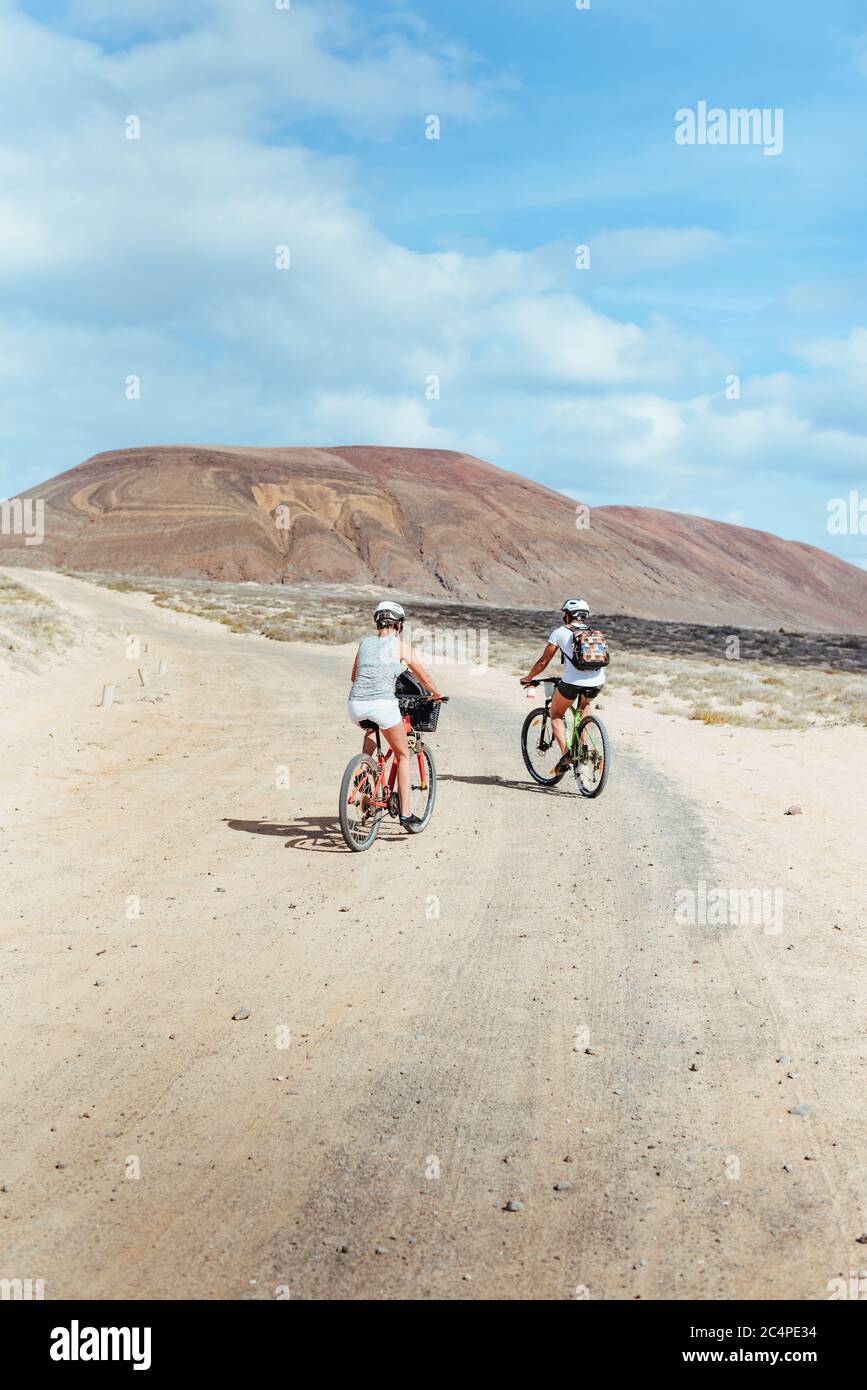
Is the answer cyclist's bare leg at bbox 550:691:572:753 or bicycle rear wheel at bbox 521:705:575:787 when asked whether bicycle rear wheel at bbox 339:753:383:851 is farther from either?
bicycle rear wheel at bbox 521:705:575:787

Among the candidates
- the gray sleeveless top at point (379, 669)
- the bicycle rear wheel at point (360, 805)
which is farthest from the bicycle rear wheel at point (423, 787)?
the gray sleeveless top at point (379, 669)

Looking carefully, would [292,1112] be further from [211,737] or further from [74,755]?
[211,737]

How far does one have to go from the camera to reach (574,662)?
11562 mm

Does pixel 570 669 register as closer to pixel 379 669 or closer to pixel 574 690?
pixel 574 690

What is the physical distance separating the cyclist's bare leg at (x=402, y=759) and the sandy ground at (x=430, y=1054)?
0.43 metres

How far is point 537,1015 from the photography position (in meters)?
5.84

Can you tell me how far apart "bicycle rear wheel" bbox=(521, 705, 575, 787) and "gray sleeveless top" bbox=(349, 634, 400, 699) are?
11.8 ft

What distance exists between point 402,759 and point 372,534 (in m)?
114

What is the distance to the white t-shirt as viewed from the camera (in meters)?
11.5

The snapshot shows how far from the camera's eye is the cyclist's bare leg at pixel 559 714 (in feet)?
39.1

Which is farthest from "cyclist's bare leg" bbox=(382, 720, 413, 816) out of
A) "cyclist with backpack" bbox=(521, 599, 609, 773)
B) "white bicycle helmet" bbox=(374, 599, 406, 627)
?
"cyclist with backpack" bbox=(521, 599, 609, 773)

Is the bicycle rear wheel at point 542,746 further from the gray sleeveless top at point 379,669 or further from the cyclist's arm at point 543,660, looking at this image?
the gray sleeveless top at point 379,669
